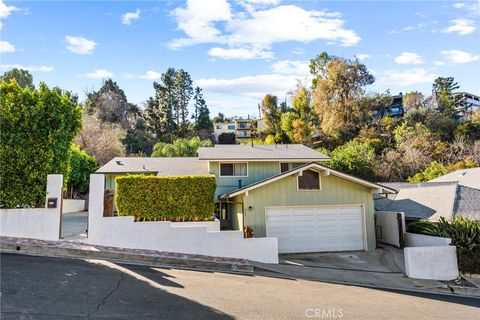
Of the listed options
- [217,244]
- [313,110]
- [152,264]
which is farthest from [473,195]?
[313,110]

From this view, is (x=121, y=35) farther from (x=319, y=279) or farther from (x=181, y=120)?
(x=181, y=120)

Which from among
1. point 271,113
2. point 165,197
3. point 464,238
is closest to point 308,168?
point 464,238

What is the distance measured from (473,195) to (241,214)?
457 inches

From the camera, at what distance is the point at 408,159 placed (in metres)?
33.6

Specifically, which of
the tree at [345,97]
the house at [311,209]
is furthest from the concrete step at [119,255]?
the tree at [345,97]

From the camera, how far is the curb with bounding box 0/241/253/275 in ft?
33.0

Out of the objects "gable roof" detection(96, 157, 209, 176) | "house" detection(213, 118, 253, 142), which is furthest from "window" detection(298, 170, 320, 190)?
"house" detection(213, 118, 253, 142)

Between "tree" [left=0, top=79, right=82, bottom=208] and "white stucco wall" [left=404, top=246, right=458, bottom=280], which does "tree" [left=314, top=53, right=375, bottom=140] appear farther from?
"tree" [left=0, top=79, right=82, bottom=208]

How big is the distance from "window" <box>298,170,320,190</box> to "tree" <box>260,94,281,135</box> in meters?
34.9

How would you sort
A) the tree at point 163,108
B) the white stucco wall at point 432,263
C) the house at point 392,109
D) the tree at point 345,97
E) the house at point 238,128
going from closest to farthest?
the white stucco wall at point 432,263 → the tree at point 345,97 → the house at point 392,109 → the tree at point 163,108 → the house at point 238,128

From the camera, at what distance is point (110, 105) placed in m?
49.6

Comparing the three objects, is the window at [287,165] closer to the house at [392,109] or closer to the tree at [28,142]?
the tree at [28,142]

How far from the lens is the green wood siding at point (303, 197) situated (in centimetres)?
1522

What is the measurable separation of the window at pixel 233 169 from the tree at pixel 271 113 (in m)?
31.8
